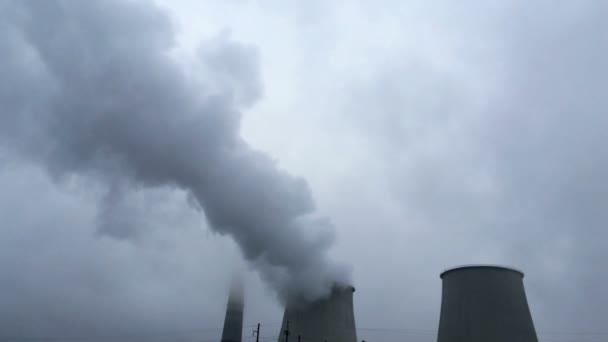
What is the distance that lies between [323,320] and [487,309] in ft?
24.0

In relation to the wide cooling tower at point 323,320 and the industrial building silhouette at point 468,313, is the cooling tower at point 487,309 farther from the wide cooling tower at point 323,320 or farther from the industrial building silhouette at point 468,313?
the wide cooling tower at point 323,320

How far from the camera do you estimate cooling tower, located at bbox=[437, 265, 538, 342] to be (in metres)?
18.2

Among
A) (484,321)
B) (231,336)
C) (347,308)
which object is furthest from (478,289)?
(231,336)

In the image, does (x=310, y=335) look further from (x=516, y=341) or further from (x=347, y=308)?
(x=516, y=341)

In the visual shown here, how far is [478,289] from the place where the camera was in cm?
1884

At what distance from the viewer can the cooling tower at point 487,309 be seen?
18.2 m

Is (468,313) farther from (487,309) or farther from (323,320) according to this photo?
(323,320)

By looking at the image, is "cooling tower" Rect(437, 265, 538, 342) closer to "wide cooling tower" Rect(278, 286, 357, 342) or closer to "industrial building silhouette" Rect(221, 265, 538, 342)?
"industrial building silhouette" Rect(221, 265, 538, 342)

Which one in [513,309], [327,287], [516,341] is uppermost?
[327,287]

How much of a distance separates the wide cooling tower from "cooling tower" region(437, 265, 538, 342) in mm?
4545

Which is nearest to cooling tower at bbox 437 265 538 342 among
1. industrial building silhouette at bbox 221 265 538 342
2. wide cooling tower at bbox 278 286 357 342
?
industrial building silhouette at bbox 221 265 538 342

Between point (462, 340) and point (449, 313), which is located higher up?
point (449, 313)

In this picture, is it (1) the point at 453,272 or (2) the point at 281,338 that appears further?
(2) the point at 281,338

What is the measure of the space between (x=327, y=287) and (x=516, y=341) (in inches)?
338
